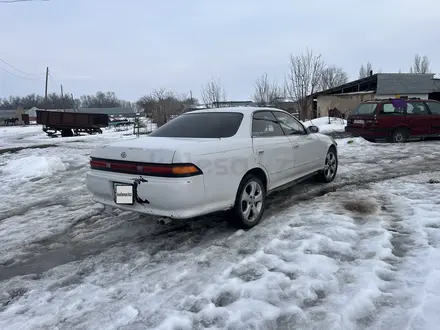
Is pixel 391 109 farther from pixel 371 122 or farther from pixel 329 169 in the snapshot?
pixel 329 169

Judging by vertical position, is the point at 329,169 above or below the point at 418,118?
below

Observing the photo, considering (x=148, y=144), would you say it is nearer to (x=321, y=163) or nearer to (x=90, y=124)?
(x=321, y=163)

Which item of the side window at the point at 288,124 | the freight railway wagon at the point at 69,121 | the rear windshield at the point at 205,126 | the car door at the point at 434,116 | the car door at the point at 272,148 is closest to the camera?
the rear windshield at the point at 205,126

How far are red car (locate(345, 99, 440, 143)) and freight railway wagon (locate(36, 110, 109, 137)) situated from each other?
21.8 m

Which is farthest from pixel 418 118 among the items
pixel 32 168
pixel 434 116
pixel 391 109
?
pixel 32 168

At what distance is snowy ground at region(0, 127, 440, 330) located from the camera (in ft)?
7.74

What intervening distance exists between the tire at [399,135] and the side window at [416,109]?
2.16 ft

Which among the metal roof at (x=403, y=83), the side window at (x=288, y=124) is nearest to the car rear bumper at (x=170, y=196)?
the side window at (x=288, y=124)

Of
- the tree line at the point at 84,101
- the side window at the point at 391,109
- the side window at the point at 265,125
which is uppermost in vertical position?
the tree line at the point at 84,101

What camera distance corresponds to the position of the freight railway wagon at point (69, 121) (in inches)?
1027

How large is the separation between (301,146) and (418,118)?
8952mm

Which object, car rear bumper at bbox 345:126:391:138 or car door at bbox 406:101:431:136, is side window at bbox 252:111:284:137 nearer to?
car rear bumper at bbox 345:126:391:138

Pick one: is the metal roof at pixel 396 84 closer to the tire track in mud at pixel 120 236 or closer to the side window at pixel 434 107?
the side window at pixel 434 107

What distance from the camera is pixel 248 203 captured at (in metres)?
3.99
